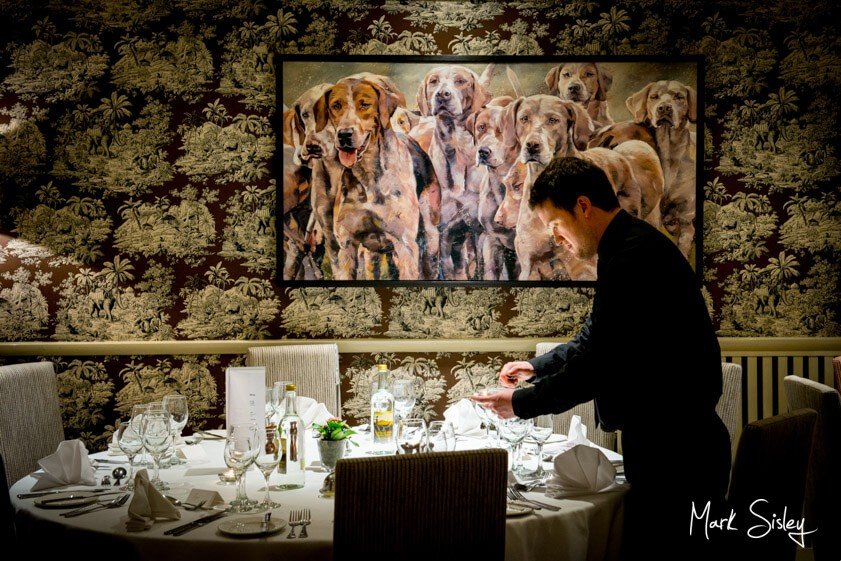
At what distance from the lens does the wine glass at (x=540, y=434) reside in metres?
2.21

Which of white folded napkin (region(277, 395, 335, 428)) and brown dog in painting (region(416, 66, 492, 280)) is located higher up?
brown dog in painting (region(416, 66, 492, 280))

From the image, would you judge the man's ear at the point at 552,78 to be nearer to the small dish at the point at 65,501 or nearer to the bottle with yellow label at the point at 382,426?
the bottle with yellow label at the point at 382,426

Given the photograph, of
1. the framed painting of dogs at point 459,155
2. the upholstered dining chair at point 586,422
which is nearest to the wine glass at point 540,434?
the upholstered dining chair at point 586,422

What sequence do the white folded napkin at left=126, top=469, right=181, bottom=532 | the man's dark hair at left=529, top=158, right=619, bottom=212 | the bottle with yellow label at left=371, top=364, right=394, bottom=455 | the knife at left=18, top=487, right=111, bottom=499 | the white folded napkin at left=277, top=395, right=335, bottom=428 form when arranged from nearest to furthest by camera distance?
the white folded napkin at left=126, top=469, right=181, bottom=532, the knife at left=18, top=487, right=111, bottom=499, the man's dark hair at left=529, top=158, right=619, bottom=212, the bottle with yellow label at left=371, top=364, right=394, bottom=455, the white folded napkin at left=277, top=395, right=335, bottom=428

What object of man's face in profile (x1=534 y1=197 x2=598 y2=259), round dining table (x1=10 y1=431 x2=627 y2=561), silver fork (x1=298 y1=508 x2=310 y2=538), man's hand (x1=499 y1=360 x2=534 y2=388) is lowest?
round dining table (x1=10 y1=431 x2=627 y2=561)

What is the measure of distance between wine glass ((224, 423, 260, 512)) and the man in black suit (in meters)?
0.89

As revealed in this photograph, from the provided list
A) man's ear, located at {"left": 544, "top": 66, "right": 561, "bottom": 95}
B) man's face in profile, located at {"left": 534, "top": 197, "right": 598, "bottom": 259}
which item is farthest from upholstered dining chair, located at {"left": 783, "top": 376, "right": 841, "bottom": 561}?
man's ear, located at {"left": 544, "top": 66, "right": 561, "bottom": 95}

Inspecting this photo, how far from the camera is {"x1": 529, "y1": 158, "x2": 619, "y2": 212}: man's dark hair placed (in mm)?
2273

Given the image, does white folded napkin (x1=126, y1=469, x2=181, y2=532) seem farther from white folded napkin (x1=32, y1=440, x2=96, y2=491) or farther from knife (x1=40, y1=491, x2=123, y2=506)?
white folded napkin (x1=32, y1=440, x2=96, y2=491)

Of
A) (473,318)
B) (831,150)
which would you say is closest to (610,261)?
(473,318)

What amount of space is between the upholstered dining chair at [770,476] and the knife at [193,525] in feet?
4.28

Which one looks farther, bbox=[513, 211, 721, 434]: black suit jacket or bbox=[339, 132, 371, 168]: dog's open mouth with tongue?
bbox=[339, 132, 371, 168]: dog's open mouth with tongue

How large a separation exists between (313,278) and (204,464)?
1696mm

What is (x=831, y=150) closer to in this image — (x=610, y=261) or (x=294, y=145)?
(x=610, y=261)
